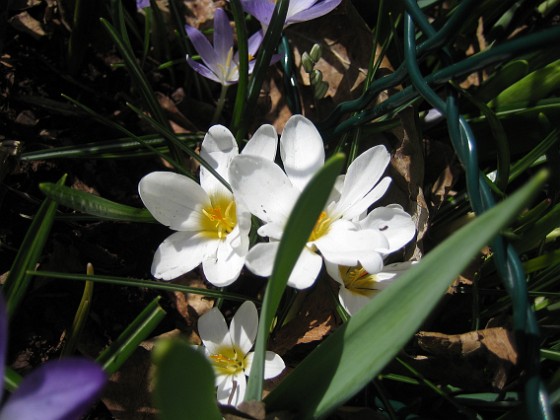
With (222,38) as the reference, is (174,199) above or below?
below

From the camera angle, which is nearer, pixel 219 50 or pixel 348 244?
pixel 348 244

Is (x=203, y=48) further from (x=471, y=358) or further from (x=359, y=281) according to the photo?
(x=471, y=358)

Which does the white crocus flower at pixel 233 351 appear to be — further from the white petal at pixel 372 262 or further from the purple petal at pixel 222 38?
the purple petal at pixel 222 38

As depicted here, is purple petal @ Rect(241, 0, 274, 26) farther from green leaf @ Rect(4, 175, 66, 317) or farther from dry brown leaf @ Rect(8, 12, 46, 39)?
dry brown leaf @ Rect(8, 12, 46, 39)

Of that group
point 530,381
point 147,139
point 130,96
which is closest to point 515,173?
point 530,381

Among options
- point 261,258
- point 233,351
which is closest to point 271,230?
point 261,258

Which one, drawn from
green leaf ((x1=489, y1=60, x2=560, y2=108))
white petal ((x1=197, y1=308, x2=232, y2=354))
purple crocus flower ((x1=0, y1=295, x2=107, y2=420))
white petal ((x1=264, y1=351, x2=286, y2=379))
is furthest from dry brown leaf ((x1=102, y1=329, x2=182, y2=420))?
green leaf ((x1=489, y1=60, x2=560, y2=108))
